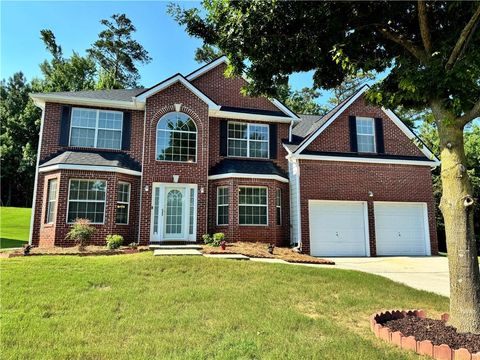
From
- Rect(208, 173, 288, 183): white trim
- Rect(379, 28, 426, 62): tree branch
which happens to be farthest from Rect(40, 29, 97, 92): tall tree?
Rect(379, 28, 426, 62): tree branch

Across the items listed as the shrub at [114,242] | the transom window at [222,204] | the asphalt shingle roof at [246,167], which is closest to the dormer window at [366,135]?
the asphalt shingle roof at [246,167]

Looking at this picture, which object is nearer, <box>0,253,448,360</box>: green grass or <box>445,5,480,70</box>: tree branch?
<box>0,253,448,360</box>: green grass

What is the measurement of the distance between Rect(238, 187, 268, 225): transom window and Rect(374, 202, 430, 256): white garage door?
16.9 ft

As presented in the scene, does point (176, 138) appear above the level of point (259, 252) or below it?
above

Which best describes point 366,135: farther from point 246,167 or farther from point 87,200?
point 87,200

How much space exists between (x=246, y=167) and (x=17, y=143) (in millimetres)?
29993

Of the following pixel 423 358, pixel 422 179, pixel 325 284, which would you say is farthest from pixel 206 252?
pixel 422 179

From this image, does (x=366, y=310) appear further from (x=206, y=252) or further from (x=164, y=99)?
(x=164, y=99)

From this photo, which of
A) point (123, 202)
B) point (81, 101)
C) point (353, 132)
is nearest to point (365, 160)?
point (353, 132)

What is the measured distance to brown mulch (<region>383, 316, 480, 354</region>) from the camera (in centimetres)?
Answer: 502

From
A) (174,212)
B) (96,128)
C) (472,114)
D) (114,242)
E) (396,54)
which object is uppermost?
(96,128)

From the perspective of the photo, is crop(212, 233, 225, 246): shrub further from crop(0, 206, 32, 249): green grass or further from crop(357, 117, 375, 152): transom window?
crop(0, 206, 32, 249): green grass

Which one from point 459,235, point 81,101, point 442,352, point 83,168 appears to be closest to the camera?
point 442,352

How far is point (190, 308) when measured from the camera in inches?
257
